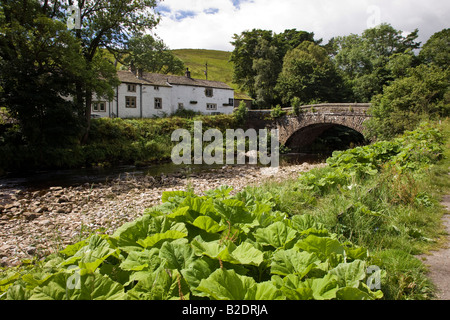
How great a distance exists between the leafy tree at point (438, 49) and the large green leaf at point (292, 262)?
169ft

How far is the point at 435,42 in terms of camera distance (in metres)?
44.5

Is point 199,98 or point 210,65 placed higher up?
point 210,65

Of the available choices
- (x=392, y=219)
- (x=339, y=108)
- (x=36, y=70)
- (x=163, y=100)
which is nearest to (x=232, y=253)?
(x=392, y=219)

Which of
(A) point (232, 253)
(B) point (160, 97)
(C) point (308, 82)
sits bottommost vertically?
(A) point (232, 253)

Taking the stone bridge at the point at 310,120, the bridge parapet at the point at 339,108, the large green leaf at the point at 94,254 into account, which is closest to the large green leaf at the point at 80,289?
the large green leaf at the point at 94,254

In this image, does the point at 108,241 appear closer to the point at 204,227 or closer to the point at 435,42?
the point at 204,227

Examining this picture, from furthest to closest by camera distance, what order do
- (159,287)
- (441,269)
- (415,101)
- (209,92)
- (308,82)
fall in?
1. (209,92)
2. (308,82)
3. (415,101)
4. (441,269)
5. (159,287)

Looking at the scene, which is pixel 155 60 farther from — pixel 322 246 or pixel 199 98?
pixel 322 246

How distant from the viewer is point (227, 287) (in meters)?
1.53

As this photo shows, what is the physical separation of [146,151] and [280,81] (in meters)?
24.8

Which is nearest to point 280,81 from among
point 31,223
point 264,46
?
point 264,46

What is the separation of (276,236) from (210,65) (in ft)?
376


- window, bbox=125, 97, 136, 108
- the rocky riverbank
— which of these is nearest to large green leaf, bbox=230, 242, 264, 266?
the rocky riverbank

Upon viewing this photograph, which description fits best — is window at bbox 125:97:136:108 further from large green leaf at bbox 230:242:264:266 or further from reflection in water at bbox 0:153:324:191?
large green leaf at bbox 230:242:264:266
